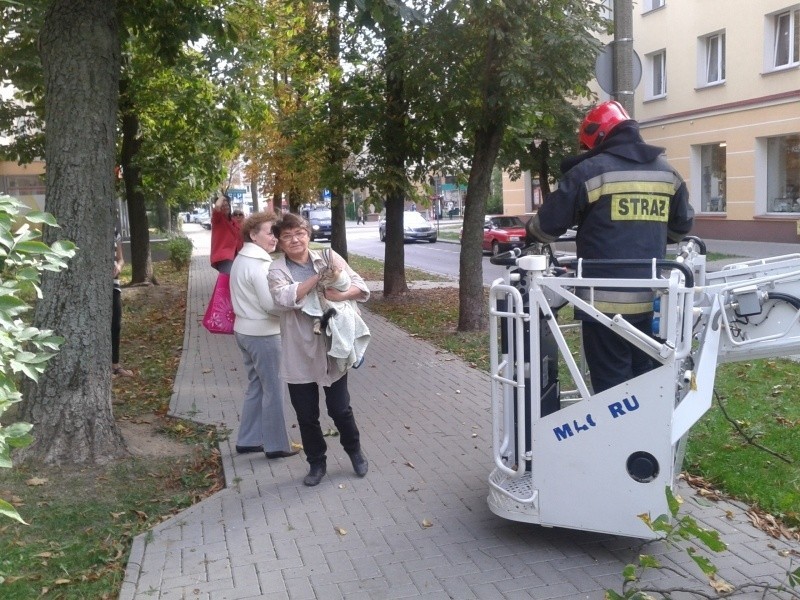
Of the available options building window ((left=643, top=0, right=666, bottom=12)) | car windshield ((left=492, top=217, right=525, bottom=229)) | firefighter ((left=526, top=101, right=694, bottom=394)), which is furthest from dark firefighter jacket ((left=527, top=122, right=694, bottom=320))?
car windshield ((left=492, top=217, right=525, bottom=229))

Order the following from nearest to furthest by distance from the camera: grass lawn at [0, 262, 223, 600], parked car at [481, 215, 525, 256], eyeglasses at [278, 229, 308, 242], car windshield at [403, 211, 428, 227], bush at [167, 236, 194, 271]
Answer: grass lawn at [0, 262, 223, 600], eyeglasses at [278, 229, 308, 242], bush at [167, 236, 194, 271], parked car at [481, 215, 525, 256], car windshield at [403, 211, 428, 227]

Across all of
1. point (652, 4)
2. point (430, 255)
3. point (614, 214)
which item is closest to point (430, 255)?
point (430, 255)

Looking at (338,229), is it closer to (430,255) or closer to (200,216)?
(430,255)

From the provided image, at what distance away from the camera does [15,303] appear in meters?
3.02

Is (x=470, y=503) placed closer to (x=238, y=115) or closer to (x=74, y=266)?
(x=74, y=266)

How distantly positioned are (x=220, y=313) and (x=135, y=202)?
14.6 m

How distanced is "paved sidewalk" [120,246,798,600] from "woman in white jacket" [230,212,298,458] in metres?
0.21

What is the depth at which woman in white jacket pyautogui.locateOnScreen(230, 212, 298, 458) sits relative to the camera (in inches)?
252

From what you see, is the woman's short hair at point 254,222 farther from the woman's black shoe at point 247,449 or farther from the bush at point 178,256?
the bush at point 178,256

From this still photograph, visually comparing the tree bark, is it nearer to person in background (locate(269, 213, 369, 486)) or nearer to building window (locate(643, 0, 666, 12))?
person in background (locate(269, 213, 369, 486))

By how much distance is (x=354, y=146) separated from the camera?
51.8ft

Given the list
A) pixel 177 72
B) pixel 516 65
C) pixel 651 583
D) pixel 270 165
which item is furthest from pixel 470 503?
pixel 270 165

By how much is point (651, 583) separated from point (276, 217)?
3612mm

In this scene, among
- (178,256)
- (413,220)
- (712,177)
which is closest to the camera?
(178,256)
